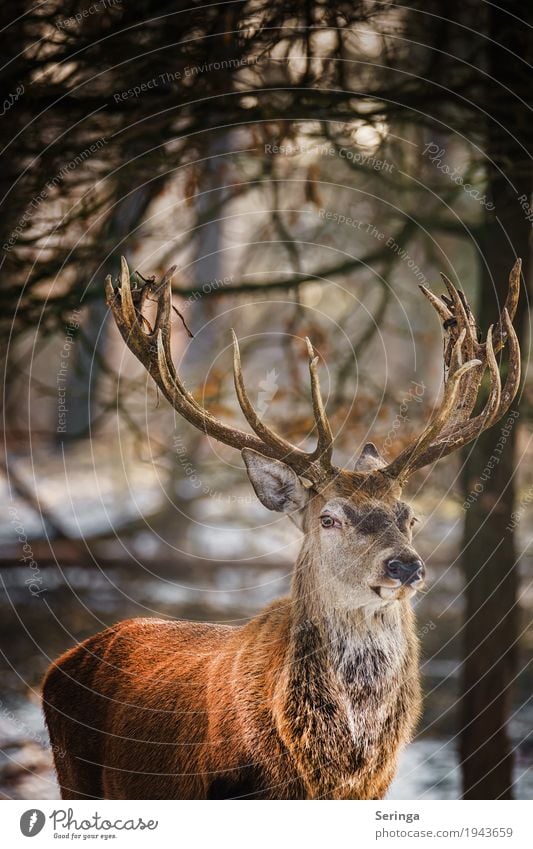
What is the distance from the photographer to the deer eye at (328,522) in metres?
2.27

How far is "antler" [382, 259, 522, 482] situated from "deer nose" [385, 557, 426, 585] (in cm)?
27

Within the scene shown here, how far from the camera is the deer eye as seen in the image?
2.27 meters

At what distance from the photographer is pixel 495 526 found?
A: 151 inches

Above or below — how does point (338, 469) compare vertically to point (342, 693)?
above

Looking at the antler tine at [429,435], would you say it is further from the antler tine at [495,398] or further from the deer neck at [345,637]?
the deer neck at [345,637]

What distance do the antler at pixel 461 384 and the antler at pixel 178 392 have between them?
0.18 meters

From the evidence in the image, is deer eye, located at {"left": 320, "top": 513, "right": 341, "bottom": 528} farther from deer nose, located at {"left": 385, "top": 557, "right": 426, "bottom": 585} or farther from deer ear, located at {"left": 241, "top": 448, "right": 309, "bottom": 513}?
deer nose, located at {"left": 385, "top": 557, "right": 426, "bottom": 585}

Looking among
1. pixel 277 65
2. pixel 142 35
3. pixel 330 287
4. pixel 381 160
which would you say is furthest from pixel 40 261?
pixel 330 287

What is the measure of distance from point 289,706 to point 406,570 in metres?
0.43

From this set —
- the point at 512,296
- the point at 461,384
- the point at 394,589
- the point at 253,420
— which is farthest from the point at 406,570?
the point at 512,296

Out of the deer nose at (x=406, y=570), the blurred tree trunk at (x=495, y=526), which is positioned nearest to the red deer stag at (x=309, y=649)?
the deer nose at (x=406, y=570)

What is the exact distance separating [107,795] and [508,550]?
1.89 metres

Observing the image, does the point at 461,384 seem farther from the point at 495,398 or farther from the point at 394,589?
the point at 394,589
